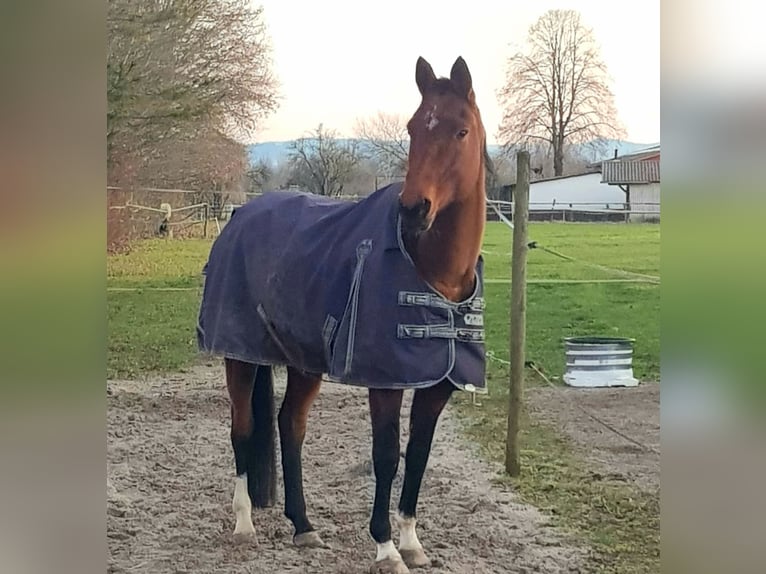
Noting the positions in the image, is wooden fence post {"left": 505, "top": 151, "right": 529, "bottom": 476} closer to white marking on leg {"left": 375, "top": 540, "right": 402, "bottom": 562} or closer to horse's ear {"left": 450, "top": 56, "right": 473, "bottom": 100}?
horse's ear {"left": 450, "top": 56, "right": 473, "bottom": 100}

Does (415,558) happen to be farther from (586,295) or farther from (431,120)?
(431,120)

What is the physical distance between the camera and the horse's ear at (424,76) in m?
3.04

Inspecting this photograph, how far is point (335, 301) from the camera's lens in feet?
9.95

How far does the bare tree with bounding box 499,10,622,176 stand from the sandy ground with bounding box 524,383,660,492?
718 mm

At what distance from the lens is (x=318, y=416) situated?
313 cm

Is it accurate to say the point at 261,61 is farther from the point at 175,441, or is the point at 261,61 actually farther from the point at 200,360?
the point at 175,441

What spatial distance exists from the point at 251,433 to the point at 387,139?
102 cm

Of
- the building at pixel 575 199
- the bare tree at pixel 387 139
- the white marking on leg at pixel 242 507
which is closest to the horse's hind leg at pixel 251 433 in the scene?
the white marking on leg at pixel 242 507

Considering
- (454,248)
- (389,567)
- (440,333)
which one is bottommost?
(389,567)

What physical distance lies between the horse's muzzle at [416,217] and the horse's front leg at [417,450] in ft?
1.59

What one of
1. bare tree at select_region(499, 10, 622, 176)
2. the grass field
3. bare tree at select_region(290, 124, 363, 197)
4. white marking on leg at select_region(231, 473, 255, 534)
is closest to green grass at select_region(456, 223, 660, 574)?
the grass field

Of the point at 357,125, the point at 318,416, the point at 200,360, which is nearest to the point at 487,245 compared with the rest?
the point at 357,125

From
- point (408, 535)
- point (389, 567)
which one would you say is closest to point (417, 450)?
point (408, 535)

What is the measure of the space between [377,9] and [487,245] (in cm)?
81
